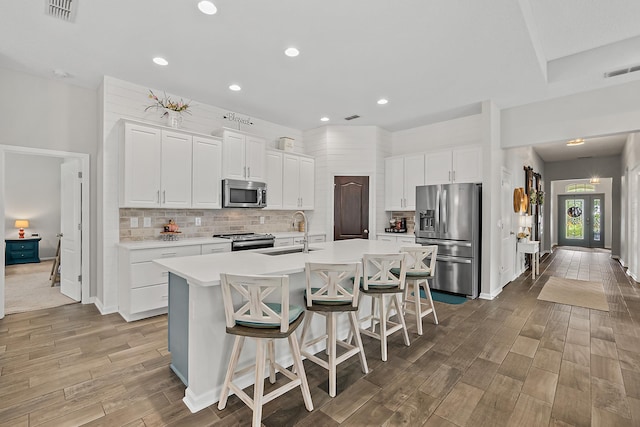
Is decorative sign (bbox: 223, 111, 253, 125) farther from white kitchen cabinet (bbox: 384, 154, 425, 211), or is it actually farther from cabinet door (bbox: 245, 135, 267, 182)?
white kitchen cabinet (bbox: 384, 154, 425, 211)

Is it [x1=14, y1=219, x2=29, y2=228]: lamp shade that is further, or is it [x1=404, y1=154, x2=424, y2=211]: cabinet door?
[x1=14, y1=219, x2=29, y2=228]: lamp shade

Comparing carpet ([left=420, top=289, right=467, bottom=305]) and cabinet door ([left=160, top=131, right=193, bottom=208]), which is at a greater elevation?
cabinet door ([left=160, top=131, right=193, bottom=208])

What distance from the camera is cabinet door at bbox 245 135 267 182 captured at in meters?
4.96

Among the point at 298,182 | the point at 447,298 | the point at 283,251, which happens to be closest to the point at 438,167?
the point at 447,298

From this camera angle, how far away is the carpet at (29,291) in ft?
13.4

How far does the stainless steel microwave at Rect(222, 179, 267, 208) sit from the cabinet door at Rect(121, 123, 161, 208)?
97 centimetres

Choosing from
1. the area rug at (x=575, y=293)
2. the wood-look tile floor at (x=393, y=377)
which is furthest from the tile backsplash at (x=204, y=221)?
the area rug at (x=575, y=293)

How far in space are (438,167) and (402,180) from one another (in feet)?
2.39

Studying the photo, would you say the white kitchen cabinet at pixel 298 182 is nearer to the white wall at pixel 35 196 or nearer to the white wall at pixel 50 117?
the white wall at pixel 50 117

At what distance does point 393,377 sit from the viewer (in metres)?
2.41

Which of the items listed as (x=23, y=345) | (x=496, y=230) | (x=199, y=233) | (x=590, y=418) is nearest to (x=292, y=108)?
(x=199, y=233)

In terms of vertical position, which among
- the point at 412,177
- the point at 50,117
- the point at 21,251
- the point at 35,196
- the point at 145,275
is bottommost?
the point at 21,251

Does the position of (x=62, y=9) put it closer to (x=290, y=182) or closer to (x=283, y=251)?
(x=283, y=251)

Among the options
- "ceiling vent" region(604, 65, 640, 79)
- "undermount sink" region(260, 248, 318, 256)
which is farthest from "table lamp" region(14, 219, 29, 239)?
"ceiling vent" region(604, 65, 640, 79)
